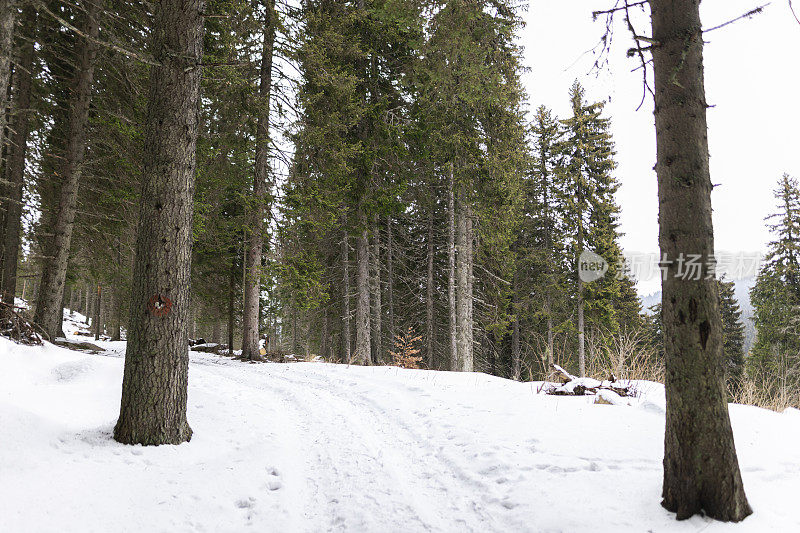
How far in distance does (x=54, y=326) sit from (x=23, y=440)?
7759mm

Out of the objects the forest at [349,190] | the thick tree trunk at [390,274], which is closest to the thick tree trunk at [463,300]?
the forest at [349,190]

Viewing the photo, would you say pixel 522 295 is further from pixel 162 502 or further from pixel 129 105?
pixel 162 502

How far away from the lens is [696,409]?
2.58m

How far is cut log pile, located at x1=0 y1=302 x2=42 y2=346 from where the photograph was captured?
5508 mm

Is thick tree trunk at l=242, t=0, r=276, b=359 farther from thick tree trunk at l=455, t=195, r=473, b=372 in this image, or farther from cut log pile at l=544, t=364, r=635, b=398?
cut log pile at l=544, t=364, r=635, b=398

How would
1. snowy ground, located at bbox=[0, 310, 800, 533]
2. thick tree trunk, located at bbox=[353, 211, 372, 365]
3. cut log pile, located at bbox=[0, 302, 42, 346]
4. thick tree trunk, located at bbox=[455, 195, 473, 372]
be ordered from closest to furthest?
1. snowy ground, located at bbox=[0, 310, 800, 533]
2. cut log pile, located at bbox=[0, 302, 42, 346]
3. thick tree trunk, located at bbox=[455, 195, 473, 372]
4. thick tree trunk, located at bbox=[353, 211, 372, 365]

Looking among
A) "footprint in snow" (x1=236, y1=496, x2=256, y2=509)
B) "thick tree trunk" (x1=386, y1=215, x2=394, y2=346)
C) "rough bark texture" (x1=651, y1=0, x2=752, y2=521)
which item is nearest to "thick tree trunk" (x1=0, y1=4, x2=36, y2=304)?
"footprint in snow" (x1=236, y1=496, x2=256, y2=509)

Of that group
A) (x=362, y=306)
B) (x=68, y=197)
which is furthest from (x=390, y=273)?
(x=68, y=197)

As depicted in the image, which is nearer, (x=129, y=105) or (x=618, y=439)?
(x=618, y=439)

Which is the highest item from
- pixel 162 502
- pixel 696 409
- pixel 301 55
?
pixel 301 55

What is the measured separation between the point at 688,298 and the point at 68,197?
11.9 metres

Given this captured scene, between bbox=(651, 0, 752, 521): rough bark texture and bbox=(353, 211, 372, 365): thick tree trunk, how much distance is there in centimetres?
1065

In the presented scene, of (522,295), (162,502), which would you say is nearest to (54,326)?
(162,502)

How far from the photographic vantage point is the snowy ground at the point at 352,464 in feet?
9.05
